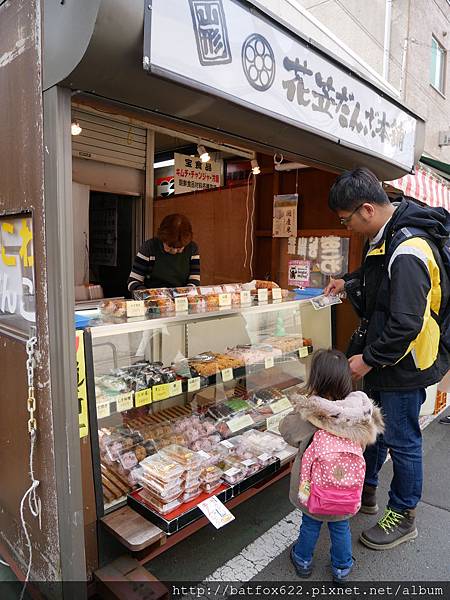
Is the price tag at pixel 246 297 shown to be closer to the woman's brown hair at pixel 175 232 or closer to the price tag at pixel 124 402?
the woman's brown hair at pixel 175 232

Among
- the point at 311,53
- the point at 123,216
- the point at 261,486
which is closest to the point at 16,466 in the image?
the point at 261,486

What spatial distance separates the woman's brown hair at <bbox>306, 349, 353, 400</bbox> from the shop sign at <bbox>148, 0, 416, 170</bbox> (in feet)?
4.99

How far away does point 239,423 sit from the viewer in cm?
352

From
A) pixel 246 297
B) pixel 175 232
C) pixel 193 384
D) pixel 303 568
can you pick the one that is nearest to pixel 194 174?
pixel 175 232

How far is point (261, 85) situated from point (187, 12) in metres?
0.62

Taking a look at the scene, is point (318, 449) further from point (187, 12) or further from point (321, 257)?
point (321, 257)

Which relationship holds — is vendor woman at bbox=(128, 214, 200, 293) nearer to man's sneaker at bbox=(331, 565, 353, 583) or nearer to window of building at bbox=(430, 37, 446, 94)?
man's sneaker at bbox=(331, 565, 353, 583)

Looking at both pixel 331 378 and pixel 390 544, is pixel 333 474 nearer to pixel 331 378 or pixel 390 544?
pixel 331 378

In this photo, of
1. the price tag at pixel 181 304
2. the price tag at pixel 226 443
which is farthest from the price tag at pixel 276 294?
the price tag at pixel 226 443

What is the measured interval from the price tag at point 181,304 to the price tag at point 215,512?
1.32 meters

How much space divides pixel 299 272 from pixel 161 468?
126 inches

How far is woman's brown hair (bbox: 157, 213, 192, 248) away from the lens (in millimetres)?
4398

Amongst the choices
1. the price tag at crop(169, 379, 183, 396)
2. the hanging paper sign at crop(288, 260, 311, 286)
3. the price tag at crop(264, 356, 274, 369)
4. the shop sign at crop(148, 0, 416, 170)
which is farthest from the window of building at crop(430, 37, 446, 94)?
the price tag at crop(169, 379, 183, 396)

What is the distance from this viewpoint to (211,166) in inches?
289
